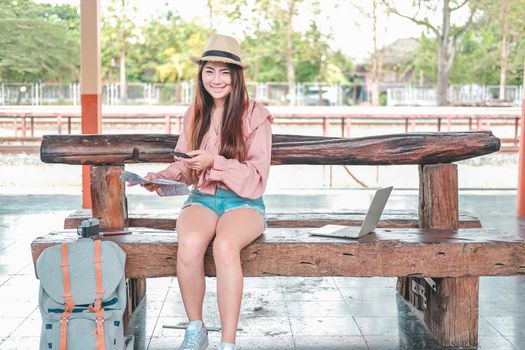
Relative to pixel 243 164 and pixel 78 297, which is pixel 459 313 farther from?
pixel 78 297

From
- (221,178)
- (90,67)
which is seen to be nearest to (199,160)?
(221,178)

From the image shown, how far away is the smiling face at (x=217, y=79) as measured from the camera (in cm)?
312

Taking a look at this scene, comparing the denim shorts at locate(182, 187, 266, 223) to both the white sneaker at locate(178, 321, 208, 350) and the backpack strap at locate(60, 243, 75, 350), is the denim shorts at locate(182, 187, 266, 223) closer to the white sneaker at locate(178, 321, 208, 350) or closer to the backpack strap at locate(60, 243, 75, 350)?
the white sneaker at locate(178, 321, 208, 350)

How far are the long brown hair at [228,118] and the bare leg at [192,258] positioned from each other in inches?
11.5

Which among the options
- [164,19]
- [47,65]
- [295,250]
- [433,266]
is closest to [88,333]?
[295,250]

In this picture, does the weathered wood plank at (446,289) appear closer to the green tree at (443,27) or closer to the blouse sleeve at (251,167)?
the blouse sleeve at (251,167)

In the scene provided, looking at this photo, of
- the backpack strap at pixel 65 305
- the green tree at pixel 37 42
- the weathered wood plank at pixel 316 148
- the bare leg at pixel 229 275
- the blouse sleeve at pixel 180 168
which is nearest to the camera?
the backpack strap at pixel 65 305

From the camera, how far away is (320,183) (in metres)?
11.2

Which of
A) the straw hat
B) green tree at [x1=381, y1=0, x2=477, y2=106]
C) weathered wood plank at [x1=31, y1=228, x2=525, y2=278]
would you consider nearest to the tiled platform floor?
weathered wood plank at [x1=31, y1=228, x2=525, y2=278]

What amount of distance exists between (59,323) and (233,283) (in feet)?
2.12

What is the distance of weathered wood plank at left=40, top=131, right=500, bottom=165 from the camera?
3.36m

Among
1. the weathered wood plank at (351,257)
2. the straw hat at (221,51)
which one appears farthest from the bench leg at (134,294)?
the straw hat at (221,51)

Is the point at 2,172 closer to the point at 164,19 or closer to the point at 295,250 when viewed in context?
the point at 295,250

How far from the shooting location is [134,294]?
12.3 feet
